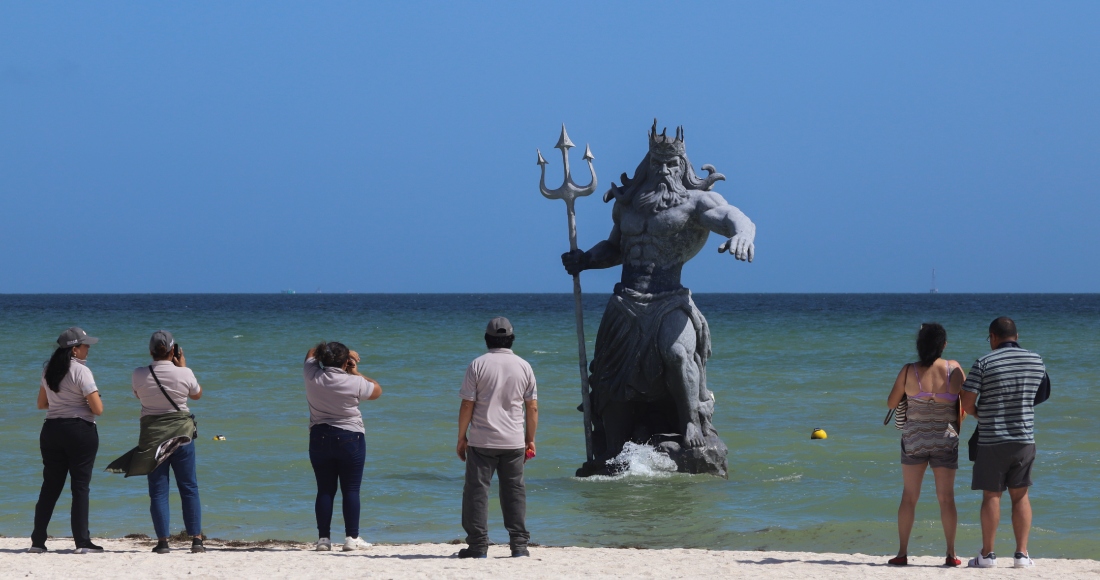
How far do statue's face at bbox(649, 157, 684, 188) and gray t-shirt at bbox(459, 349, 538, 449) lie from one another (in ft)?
9.82

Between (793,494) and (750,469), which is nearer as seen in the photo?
(793,494)

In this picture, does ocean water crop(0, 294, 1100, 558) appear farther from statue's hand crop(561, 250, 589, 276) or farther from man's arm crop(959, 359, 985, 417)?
man's arm crop(959, 359, 985, 417)

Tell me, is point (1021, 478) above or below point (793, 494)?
above

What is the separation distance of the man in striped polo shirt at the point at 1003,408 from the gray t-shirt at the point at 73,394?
13.2 feet

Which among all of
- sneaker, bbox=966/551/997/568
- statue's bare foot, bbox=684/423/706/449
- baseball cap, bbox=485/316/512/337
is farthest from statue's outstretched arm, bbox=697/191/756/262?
sneaker, bbox=966/551/997/568

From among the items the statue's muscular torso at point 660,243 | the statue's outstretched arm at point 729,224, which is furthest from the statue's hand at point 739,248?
the statue's muscular torso at point 660,243

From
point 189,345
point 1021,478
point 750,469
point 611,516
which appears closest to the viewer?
point 1021,478

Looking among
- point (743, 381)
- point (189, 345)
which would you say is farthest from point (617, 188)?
point (189, 345)

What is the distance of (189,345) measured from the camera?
3538 centimetres

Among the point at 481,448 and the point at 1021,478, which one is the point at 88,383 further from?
the point at 1021,478

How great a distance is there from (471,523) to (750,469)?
5.07 metres

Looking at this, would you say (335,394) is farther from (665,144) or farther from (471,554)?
(665,144)

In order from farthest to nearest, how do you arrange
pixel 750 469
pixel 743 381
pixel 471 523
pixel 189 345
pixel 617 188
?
1. pixel 189 345
2. pixel 743 381
3. pixel 750 469
4. pixel 617 188
5. pixel 471 523

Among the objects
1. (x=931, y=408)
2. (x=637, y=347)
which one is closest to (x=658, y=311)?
(x=637, y=347)
